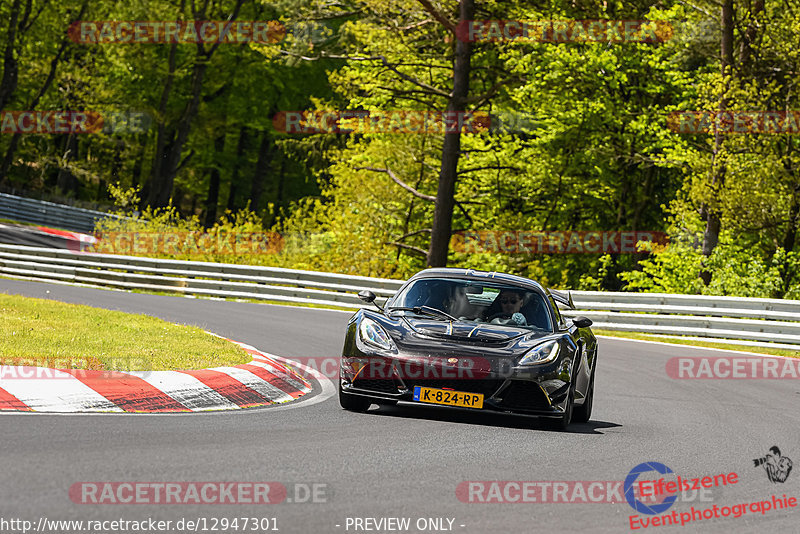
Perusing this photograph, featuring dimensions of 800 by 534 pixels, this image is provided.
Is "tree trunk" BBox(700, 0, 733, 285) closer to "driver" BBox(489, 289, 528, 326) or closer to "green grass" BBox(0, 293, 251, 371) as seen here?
"green grass" BBox(0, 293, 251, 371)

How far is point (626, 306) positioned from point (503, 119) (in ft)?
43.5

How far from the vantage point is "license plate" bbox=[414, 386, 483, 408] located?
355 inches

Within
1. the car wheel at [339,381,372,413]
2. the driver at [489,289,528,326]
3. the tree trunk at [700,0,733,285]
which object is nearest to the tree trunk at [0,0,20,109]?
the tree trunk at [700,0,733,285]

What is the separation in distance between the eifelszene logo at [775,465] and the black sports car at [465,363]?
1673 millimetres

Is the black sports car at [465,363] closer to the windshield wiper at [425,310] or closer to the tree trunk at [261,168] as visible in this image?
the windshield wiper at [425,310]

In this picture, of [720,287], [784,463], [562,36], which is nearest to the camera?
[784,463]

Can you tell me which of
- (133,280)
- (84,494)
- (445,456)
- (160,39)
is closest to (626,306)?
(133,280)

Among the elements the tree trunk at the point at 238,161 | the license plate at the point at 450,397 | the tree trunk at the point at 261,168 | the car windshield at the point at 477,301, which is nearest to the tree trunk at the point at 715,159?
the car windshield at the point at 477,301

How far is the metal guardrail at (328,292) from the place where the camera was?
70.2ft

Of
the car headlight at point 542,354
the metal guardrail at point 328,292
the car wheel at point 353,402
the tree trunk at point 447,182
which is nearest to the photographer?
the car headlight at point 542,354

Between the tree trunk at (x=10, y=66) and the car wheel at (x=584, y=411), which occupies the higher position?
the tree trunk at (x=10, y=66)

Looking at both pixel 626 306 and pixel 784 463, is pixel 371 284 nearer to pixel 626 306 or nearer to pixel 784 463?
pixel 626 306

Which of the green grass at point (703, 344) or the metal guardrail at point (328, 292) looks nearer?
the green grass at point (703, 344)

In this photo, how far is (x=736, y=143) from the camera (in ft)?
92.2
